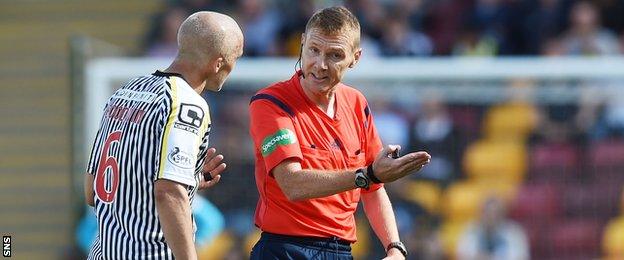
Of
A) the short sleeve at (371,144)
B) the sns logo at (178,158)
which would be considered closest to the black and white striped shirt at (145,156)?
the sns logo at (178,158)

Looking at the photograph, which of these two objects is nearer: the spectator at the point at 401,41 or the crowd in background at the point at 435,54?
the crowd in background at the point at 435,54

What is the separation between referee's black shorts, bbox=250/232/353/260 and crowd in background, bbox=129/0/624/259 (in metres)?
5.20

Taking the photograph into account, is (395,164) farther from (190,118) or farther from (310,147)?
(190,118)

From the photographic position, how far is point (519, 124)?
11.4 metres

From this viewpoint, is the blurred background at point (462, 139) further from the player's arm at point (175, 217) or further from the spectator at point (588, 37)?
the player's arm at point (175, 217)

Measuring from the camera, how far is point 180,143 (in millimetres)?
4992

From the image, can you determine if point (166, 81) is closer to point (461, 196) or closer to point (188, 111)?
point (188, 111)

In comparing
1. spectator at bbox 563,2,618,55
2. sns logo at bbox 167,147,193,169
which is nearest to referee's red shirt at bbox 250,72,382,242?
sns logo at bbox 167,147,193,169

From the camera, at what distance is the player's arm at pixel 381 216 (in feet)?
19.8

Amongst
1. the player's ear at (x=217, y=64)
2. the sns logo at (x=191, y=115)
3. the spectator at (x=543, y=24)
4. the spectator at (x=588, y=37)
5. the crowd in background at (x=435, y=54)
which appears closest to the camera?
the sns logo at (x=191, y=115)

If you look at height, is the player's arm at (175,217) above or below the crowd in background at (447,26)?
below

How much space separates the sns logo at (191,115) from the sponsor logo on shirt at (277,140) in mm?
597

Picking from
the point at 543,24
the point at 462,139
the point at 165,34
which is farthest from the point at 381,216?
the point at 165,34

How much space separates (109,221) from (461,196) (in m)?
6.58
